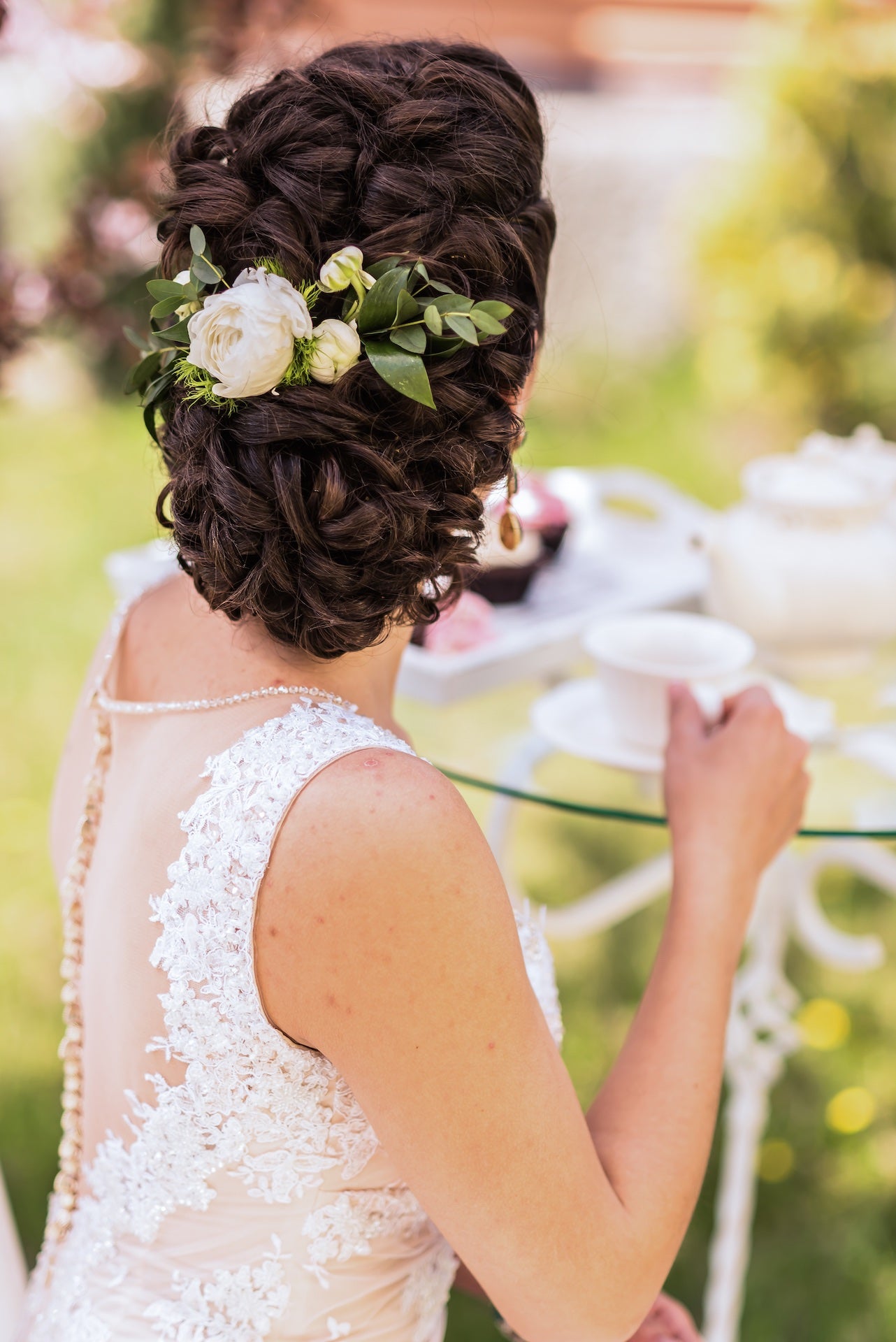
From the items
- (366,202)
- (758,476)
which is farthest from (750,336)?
(366,202)

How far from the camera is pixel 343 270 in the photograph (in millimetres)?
895

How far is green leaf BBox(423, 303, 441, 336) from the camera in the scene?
35.3 inches

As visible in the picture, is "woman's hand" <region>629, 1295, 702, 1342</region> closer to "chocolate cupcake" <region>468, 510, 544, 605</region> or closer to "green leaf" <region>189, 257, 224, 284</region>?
"chocolate cupcake" <region>468, 510, 544, 605</region>

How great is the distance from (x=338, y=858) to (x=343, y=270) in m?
0.40

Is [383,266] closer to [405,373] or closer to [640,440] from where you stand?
[405,373]

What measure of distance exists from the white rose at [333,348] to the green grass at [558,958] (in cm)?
31

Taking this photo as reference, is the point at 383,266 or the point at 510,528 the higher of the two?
the point at 383,266

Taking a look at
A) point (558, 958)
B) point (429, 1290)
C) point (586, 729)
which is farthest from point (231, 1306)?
point (558, 958)

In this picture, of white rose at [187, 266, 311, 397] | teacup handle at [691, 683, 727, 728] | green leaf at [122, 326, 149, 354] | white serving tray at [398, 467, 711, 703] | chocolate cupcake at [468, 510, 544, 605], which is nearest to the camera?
white rose at [187, 266, 311, 397]

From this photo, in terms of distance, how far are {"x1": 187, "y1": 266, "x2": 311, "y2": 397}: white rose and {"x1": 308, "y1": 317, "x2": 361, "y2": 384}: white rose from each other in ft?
0.04

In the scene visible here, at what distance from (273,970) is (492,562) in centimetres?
97

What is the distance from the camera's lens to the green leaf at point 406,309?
2.91 feet

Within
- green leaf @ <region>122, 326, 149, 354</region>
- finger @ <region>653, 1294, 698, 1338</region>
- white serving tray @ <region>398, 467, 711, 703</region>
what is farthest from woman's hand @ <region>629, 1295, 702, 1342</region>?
green leaf @ <region>122, 326, 149, 354</region>

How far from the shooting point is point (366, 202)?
924 millimetres
